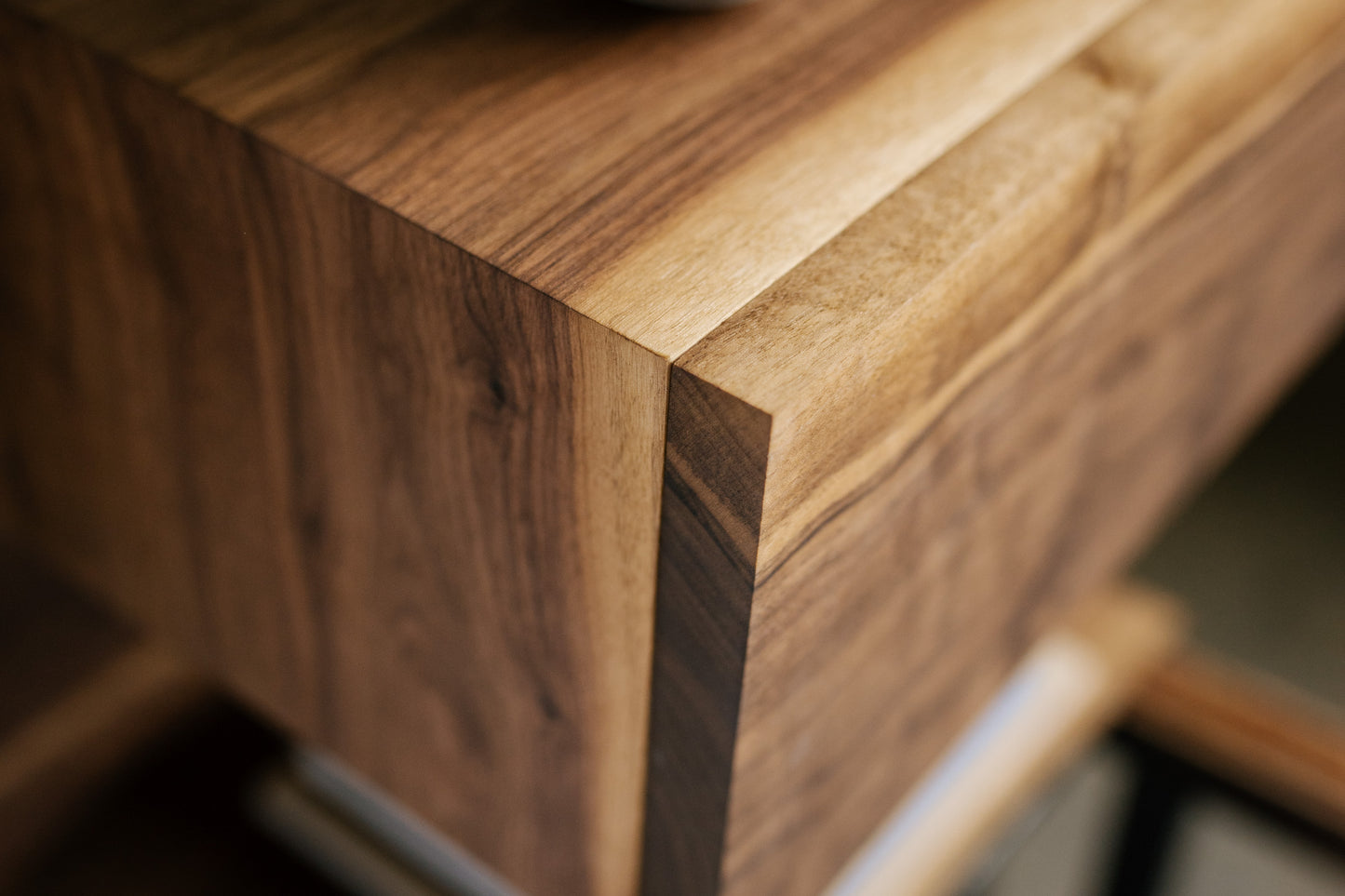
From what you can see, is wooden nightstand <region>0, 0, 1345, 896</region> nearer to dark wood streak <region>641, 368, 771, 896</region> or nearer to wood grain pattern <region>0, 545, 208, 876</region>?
dark wood streak <region>641, 368, 771, 896</region>

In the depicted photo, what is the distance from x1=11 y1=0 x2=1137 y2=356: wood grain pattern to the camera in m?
0.24

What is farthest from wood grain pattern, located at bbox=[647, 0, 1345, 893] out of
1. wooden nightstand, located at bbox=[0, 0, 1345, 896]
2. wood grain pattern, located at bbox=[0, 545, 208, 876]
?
wood grain pattern, located at bbox=[0, 545, 208, 876]

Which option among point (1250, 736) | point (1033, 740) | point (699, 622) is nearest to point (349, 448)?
point (699, 622)

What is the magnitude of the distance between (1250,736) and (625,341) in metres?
0.59

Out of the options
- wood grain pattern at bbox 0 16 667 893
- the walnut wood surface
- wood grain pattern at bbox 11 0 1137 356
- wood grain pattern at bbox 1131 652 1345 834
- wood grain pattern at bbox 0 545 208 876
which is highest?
wood grain pattern at bbox 11 0 1137 356

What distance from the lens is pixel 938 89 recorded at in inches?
11.2

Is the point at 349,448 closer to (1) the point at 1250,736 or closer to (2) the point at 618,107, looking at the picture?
(2) the point at 618,107

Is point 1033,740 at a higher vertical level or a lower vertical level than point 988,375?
lower

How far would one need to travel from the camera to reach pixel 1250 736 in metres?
0.69

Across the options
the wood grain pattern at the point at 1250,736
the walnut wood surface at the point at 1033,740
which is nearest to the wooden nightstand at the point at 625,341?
the walnut wood surface at the point at 1033,740

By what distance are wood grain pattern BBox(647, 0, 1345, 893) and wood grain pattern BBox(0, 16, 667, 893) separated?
1.1 inches

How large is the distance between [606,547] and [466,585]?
1.9 inches

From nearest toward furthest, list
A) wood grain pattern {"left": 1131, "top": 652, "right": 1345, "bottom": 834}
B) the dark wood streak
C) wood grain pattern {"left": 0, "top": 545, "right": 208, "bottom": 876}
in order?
the dark wood streak
wood grain pattern {"left": 0, "top": 545, "right": 208, "bottom": 876}
wood grain pattern {"left": 1131, "top": 652, "right": 1345, "bottom": 834}

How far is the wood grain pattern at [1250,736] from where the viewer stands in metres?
0.66
